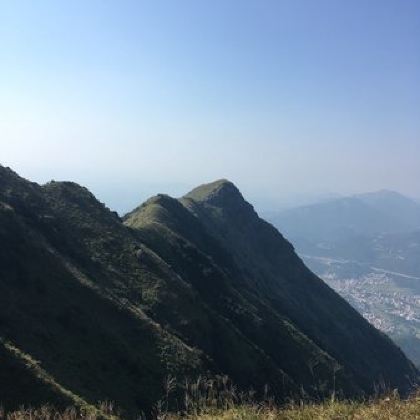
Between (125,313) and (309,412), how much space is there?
46.2m

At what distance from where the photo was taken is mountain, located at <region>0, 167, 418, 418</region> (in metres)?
40.8

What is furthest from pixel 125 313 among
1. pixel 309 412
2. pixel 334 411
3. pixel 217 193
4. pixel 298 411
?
pixel 217 193

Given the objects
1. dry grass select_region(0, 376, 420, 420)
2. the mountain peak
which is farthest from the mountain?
the mountain peak

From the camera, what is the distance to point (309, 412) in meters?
9.25

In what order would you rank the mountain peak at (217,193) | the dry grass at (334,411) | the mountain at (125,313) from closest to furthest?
1. the dry grass at (334,411)
2. the mountain at (125,313)
3. the mountain peak at (217,193)

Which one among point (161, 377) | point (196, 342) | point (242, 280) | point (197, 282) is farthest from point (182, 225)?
point (161, 377)

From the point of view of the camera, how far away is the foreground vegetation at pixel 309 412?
8758 mm

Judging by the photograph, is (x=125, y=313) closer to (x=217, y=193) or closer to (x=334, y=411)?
(x=334, y=411)

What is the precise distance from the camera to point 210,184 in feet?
513

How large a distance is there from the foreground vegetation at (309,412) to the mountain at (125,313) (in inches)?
396

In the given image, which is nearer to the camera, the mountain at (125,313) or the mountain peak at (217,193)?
the mountain at (125,313)

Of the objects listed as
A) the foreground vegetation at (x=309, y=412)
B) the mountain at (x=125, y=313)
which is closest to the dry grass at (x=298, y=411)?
the foreground vegetation at (x=309, y=412)

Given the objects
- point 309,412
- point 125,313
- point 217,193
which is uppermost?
point 217,193

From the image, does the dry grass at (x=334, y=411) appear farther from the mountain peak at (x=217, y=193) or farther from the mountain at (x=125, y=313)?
the mountain peak at (x=217, y=193)
